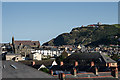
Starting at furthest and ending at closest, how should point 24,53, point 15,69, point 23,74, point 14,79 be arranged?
point 24,53 → point 15,69 → point 23,74 → point 14,79

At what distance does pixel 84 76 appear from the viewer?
57.9 meters

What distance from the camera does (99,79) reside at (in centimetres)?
5703

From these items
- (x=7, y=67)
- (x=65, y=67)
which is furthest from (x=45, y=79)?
(x=65, y=67)

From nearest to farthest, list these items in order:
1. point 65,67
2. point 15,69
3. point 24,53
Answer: point 15,69, point 65,67, point 24,53

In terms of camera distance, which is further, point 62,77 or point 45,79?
point 62,77

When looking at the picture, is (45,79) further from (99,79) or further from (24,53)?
(24,53)

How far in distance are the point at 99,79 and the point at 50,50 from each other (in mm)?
128000

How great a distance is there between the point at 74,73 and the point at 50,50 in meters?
125

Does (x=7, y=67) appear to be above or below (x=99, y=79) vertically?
above

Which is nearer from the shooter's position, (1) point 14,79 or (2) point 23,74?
(1) point 14,79

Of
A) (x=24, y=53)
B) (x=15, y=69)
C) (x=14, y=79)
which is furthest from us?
(x=24, y=53)

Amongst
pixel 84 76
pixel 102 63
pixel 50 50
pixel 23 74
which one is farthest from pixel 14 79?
pixel 50 50

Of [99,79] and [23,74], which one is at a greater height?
[23,74]

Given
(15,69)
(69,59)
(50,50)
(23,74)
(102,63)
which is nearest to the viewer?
(23,74)
